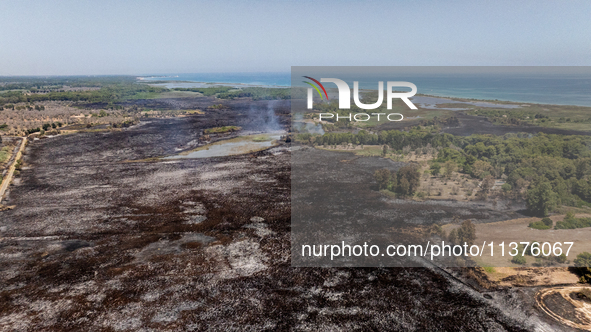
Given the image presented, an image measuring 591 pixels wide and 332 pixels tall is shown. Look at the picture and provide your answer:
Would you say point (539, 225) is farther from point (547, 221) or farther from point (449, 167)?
point (449, 167)

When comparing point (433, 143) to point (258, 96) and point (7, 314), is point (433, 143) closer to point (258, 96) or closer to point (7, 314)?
point (7, 314)

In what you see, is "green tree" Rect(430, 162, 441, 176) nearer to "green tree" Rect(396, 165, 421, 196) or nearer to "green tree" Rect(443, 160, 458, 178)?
"green tree" Rect(443, 160, 458, 178)

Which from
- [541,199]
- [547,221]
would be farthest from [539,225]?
[541,199]

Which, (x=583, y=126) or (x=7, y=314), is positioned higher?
(x=583, y=126)

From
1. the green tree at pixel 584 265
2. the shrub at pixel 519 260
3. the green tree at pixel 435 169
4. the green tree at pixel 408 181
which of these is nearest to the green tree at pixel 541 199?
the green tree at pixel 584 265

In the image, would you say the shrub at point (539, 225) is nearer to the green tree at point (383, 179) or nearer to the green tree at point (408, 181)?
the green tree at point (408, 181)

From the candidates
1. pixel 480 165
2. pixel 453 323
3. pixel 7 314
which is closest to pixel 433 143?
pixel 480 165

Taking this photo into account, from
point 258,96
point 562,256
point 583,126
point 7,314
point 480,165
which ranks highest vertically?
point 258,96

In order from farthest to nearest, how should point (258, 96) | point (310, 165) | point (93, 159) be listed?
1. point (258, 96)
2. point (93, 159)
3. point (310, 165)
